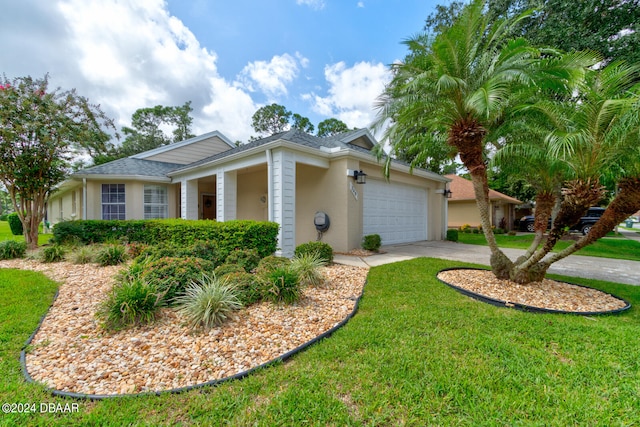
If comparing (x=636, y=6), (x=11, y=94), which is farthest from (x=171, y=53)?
(x=636, y=6)

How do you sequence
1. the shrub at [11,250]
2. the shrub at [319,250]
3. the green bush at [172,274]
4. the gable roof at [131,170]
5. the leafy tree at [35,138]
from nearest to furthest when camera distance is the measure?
the green bush at [172,274] → the shrub at [319,250] → the shrub at [11,250] → the leafy tree at [35,138] → the gable roof at [131,170]

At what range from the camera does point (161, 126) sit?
31.9 metres

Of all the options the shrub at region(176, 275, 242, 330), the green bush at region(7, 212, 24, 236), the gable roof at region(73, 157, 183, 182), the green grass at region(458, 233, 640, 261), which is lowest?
the green grass at region(458, 233, 640, 261)

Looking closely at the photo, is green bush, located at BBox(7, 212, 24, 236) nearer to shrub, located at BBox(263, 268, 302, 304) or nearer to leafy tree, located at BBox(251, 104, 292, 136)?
shrub, located at BBox(263, 268, 302, 304)

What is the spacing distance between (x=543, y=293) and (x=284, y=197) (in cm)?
597

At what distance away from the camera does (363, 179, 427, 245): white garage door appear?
31.9ft

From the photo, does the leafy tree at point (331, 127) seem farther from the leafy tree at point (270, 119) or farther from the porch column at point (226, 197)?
the porch column at point (226, 197)

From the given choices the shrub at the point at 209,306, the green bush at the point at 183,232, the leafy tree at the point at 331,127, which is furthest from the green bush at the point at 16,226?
the leafy tree at the point at 331,127

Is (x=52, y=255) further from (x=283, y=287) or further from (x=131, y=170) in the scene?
(x=283, y=287)

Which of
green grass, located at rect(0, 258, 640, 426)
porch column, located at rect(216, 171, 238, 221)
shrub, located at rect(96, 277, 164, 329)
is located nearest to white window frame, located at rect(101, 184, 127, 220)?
porch column, located at rect(216, 171, 238, 221)

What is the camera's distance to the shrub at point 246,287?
4070mm

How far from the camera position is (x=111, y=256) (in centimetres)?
673

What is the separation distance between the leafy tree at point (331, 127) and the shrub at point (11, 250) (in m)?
27.4

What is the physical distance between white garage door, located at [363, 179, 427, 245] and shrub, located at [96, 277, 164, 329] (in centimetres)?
706
